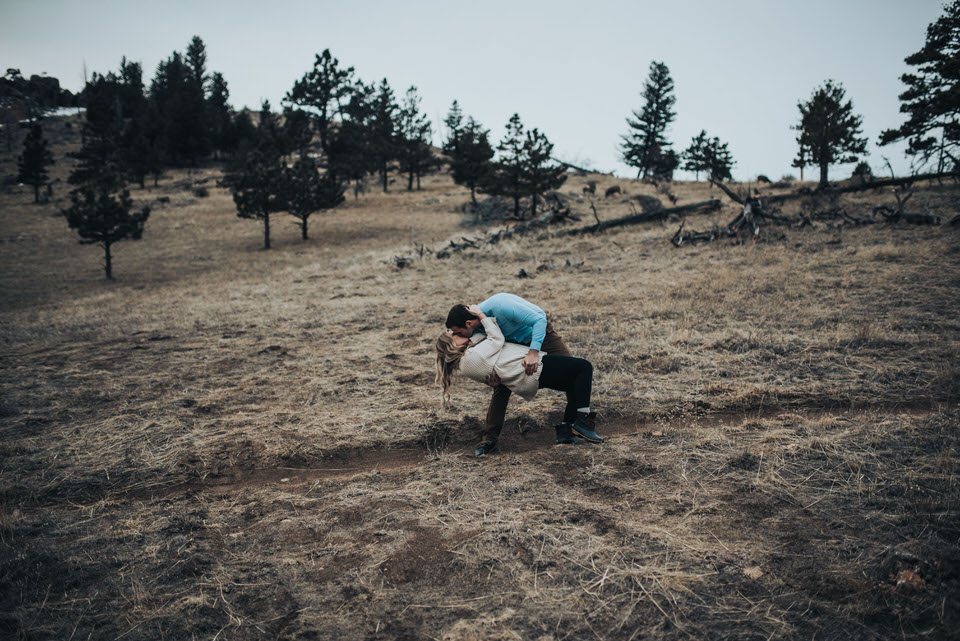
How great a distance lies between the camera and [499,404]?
457 cm

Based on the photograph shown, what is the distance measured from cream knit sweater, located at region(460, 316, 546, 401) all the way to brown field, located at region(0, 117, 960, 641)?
0.76 meters

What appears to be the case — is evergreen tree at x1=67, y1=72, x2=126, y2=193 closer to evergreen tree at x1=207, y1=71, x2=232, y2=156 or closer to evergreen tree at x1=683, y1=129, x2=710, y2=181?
evergreen tree at x1=207, y1=71, x2=232, y2=156

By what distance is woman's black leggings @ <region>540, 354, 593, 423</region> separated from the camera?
432 centimetres

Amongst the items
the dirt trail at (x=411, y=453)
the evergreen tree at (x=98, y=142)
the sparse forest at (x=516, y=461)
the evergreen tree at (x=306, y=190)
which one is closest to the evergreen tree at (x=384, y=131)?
the evergreen tree at (x=306, y=190)

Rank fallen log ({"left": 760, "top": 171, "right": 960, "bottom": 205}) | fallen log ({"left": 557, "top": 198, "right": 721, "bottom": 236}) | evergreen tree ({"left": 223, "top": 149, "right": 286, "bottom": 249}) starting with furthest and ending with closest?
evergreen tree ({"left": 223, "top": 149, "right": 286, "bottom": 249})
fallen log ({"left": 557, "top": 198, "right": 721, "bottom": 236})
fallen log ({"left": 760, "top": 171, "right": 960, "bottom": 205})

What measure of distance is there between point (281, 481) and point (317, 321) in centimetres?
680

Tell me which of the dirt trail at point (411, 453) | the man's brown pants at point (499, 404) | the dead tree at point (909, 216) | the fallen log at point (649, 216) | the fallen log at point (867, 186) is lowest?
the dirt trail at point (411, 453)

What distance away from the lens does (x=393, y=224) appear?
31875 mm

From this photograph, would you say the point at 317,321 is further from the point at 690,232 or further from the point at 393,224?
the point at 393,224

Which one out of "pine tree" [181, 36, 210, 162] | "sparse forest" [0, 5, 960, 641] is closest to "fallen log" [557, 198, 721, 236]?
"sparse forest" [0, 5, 960, 641]

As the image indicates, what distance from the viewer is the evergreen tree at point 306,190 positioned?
27.3 m

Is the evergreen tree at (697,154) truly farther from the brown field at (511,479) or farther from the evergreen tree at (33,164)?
the evergreen tree at (33,164)

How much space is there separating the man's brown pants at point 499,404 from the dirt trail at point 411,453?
21 centimetres

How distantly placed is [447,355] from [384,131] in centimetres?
4070
